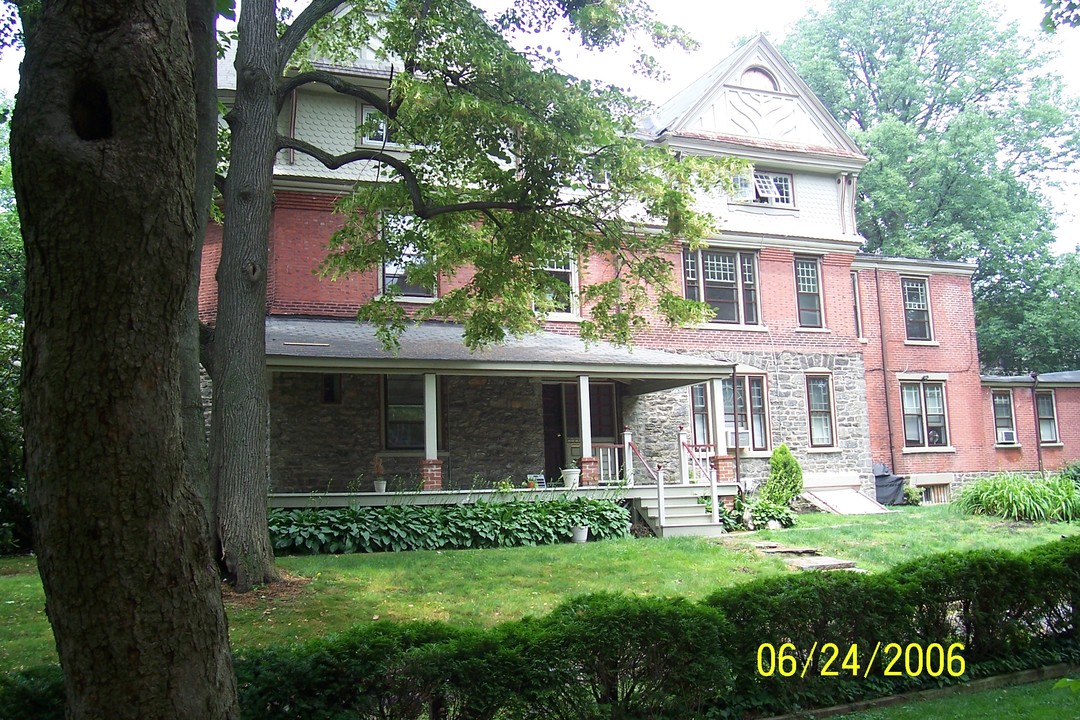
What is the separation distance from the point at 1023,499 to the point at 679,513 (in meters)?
6.67

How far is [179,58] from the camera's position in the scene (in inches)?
122

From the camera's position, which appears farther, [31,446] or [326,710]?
[326,710]

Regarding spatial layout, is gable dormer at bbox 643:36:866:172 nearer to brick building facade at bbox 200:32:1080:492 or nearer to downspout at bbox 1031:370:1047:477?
brick building facade at bbox 200:32:1080:492

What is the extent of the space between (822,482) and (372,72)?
13812 mm

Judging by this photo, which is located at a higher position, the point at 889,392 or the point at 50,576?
the point at 889,392

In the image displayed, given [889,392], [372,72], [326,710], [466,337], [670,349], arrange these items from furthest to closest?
[889,392] < [670,349] < [372,72] < [466,337] < [326,710]

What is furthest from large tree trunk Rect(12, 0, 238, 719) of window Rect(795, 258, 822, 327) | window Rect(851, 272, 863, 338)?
window Rect(851, 272, 863, 338)

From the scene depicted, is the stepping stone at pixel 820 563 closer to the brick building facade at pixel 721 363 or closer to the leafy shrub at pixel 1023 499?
the brick building facade at pixel 721 363

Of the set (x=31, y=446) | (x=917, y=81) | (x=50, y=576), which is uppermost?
(x=917, y=81)

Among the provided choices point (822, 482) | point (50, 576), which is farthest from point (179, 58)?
point (822, 482)

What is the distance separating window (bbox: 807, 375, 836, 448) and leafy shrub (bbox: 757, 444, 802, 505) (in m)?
2.12

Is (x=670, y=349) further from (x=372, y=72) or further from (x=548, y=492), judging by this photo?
(x=372, y=72)

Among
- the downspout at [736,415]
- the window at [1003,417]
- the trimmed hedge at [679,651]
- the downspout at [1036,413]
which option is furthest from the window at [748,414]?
the trimmed hedge at [679,651]
